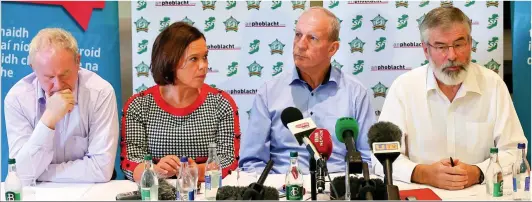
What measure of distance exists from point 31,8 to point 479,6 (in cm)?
304

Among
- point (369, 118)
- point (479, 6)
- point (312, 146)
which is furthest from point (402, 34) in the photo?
point (312, 146)

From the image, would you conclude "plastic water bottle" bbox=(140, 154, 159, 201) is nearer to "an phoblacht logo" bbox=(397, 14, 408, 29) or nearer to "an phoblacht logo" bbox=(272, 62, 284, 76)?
"an phoblacht logo" bbox=(272, 62, 284, 76)

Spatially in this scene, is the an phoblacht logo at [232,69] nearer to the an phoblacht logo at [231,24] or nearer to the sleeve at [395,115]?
the an phoblacht logo at [231,24]

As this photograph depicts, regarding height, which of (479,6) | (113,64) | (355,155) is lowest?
(355,155)

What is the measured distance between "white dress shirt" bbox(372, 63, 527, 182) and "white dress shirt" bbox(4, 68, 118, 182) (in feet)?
4.81

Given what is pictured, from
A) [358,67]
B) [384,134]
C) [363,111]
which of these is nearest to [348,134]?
[384,134]

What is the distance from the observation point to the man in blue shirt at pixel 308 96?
152 inches

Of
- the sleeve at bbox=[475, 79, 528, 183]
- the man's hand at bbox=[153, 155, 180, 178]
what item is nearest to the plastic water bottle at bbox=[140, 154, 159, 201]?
the man's hand at bbox=[153, 155, 180, 178]

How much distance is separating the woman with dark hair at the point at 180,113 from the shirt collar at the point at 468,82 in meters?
1.05

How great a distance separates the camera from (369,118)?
12.8ft

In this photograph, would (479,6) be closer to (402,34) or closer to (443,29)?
(402,34)

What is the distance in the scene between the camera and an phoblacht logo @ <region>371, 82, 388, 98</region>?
454 cm

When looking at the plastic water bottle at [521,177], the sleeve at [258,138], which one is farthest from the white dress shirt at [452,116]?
the sleeve at [258,138]

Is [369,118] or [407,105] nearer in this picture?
Answer: [407,105]
